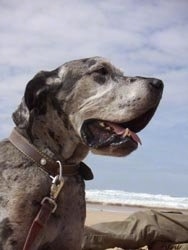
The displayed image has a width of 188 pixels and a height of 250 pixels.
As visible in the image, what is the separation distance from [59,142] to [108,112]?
0.45m

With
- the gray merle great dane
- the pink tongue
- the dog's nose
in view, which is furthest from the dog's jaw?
the dog's nose

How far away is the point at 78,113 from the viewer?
5160 millimetres

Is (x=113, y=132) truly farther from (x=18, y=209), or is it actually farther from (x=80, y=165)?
(x=18, y=209)

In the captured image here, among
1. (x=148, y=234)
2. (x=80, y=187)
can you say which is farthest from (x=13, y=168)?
(x=148, y=234)

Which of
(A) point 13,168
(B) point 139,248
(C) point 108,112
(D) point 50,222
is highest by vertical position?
(C) point 108,112

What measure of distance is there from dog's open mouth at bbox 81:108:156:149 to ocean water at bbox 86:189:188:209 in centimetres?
2146

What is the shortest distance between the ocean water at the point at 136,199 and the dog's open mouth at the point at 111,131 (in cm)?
2146

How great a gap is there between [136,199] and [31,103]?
26.0 m

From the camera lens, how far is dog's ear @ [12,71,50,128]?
5105 millimetres

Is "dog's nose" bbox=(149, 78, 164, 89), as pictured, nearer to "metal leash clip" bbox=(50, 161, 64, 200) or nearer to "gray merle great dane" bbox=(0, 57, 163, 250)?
"gray merle great dane" bbox=(0, 57, 163, 250)

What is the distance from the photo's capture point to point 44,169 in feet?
16.5

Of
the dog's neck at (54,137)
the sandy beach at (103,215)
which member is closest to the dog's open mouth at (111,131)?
the dog's neck at (54,137)

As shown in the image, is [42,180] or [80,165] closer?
[42,180]

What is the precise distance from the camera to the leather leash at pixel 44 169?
189 inches
